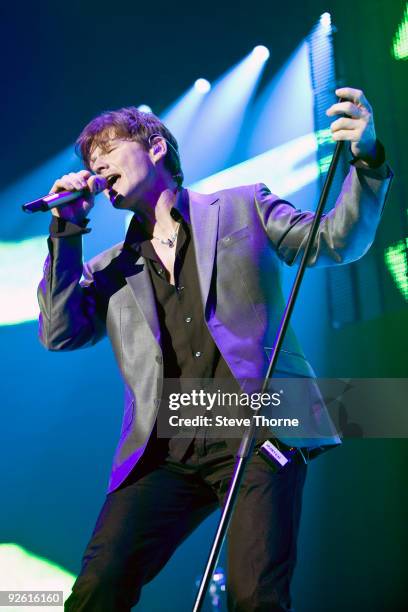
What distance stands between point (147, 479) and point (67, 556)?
152 centimetres

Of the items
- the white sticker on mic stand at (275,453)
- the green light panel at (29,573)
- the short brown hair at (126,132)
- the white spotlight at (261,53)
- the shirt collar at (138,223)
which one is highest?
the white spotlight at (261,53)

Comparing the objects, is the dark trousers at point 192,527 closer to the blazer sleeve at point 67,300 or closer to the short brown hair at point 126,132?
the blazer sleeve at point 67,300

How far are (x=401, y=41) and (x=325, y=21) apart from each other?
16.6 inches

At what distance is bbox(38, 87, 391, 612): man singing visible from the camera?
149cm

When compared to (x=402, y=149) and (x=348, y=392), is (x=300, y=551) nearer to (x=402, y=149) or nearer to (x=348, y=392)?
(x=348, y=392)

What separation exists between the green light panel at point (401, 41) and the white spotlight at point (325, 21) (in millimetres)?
350

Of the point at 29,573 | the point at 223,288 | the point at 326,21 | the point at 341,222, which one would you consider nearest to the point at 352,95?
the point at 341,222

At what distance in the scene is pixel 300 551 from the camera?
308 cm

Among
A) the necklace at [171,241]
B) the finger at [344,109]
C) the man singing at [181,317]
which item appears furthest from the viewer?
the necklace at [171,241]

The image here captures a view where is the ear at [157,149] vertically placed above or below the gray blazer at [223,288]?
above

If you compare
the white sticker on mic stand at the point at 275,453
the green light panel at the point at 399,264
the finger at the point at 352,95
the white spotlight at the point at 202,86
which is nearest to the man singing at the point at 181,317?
the finger at the point at 352,95

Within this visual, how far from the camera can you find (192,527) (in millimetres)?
1770

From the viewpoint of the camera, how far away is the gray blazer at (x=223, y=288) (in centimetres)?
164

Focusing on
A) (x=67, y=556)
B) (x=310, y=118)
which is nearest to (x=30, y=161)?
(x=310, y=118)
